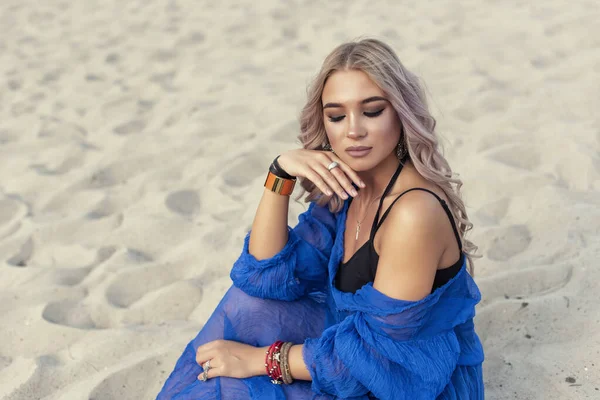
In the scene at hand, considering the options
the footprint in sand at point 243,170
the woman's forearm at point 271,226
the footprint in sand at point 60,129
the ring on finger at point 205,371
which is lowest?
the footprint in sand at point 243,170

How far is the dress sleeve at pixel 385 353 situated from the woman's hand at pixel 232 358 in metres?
0.20

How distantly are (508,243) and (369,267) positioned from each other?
132 centimetres

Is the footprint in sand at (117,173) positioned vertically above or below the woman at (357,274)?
below

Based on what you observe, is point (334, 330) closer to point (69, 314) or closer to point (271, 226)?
point (271, 226)

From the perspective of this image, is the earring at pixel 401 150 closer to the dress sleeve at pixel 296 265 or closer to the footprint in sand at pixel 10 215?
the dress sleeve at pixel 296 265

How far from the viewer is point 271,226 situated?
2.19 m

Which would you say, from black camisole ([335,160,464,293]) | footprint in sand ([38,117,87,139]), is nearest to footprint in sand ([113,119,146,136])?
footprint in sand ([38,117,87,139])

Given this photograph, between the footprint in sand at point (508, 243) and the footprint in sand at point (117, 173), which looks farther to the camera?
the footprint in sand at point (117, 173)

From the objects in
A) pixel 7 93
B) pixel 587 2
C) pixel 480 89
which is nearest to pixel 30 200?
pixel 7 93

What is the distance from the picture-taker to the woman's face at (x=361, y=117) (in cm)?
187

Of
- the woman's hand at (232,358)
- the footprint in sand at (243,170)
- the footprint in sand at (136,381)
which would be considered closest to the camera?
the woman's hand at (232,358)

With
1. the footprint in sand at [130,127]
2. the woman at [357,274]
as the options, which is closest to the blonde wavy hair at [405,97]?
the woman at [357,274]

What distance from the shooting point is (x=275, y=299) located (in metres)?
2.17

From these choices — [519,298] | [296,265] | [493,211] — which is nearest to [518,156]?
[493,211]
